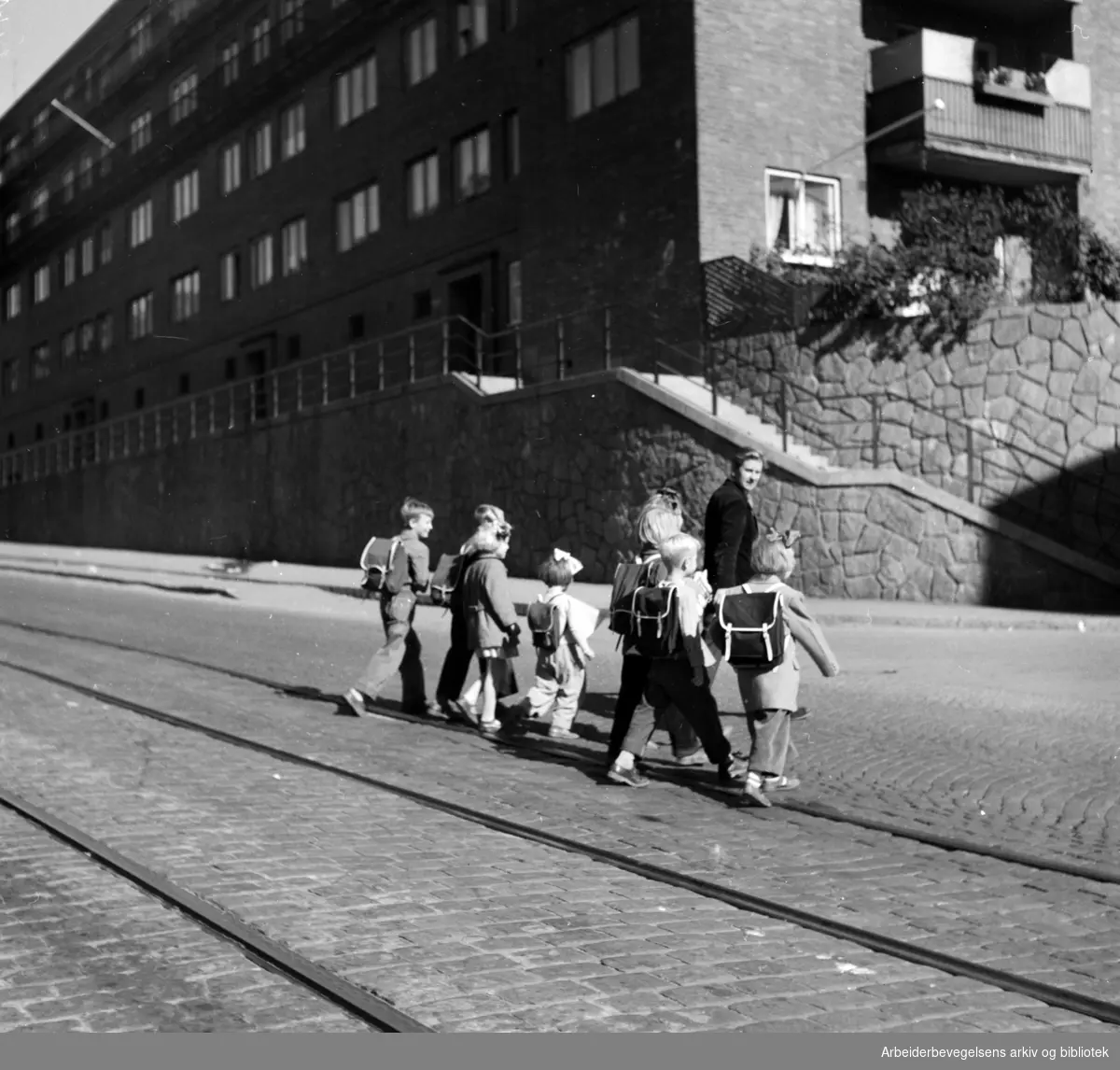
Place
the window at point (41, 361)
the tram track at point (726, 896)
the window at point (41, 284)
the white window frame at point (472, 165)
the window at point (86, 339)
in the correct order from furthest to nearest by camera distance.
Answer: the window at point (41, 361) → the window at point (41, 284) → the window at point (86, 339) → the white window frame at point (472, 165) → the tram track at point (726, 896)

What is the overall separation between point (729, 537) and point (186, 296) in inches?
1387

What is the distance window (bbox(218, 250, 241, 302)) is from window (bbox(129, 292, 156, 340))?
15.1 ft

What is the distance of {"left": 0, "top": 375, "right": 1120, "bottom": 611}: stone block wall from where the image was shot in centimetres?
1844

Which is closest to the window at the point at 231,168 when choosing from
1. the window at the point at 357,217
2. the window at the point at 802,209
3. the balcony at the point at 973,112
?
the window at the point at 357,217

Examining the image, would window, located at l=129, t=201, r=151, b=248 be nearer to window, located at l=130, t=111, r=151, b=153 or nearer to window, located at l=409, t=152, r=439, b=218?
window, located at l=130, t=111, r=151, b=153

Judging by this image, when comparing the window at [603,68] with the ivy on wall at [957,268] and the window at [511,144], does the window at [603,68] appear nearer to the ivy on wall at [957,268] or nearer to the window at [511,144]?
the window at [511,144]

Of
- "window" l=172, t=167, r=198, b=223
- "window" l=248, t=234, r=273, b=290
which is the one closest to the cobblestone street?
"window" l=248, t=234, r=273, b=290

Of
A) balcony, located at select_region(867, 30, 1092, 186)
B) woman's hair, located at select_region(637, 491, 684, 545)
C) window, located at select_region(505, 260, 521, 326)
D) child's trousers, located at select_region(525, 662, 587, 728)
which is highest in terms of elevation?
balcony, located at select_region(867, 30, 1092, 186)

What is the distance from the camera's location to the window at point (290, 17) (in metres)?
34.2

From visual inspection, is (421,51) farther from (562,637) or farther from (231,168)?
(562,637)

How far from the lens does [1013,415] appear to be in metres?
19.8

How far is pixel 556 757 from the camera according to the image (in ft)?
29.4

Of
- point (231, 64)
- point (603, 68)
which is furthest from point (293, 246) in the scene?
point (603, 68)

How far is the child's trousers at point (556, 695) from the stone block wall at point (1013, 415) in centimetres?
1091
